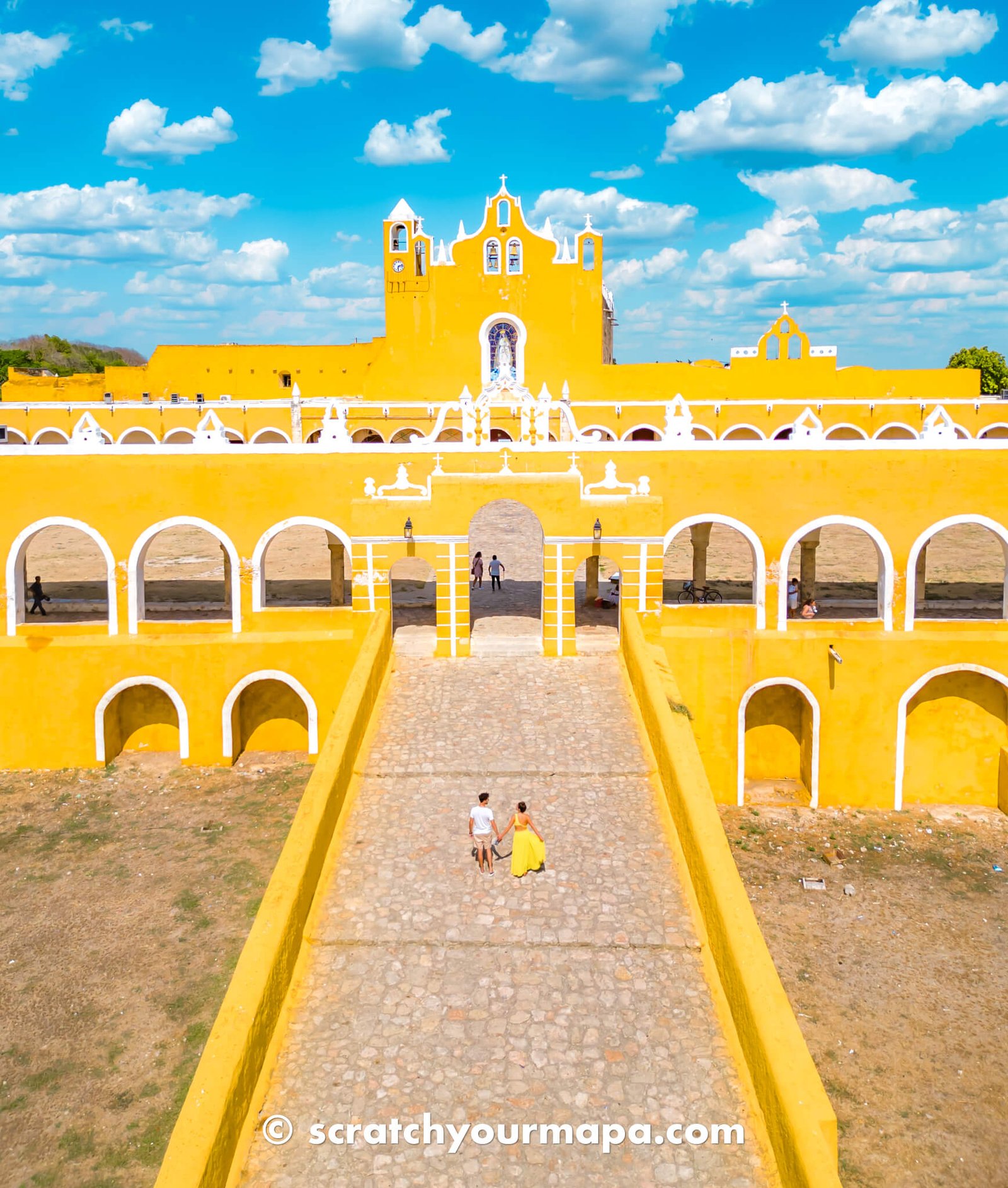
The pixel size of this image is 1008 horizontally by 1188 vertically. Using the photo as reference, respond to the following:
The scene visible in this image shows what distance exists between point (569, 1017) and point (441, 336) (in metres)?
24.5

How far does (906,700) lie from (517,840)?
27.4 feet

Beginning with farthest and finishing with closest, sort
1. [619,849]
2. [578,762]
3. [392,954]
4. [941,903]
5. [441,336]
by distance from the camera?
1. [441,336]
2. [941,903]
3. [578,762]
4. [619,849]
5. [392,954]

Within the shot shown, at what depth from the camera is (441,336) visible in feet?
92.5

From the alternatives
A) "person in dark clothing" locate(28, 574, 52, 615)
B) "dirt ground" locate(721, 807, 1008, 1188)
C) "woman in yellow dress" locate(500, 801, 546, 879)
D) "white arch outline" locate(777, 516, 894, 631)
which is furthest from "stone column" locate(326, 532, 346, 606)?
"woman in yellow dress" locate(500, 801, 546, 879)

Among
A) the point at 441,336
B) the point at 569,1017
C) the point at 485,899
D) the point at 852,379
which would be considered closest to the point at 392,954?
the point at 485,899

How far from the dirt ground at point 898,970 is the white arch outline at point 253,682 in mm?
6256

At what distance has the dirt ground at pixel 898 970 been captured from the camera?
7.71 metres

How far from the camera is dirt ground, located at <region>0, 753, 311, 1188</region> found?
7594 mm

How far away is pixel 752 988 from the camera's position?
600 cm

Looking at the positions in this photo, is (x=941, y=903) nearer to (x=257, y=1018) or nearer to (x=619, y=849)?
(x=619, y=849)

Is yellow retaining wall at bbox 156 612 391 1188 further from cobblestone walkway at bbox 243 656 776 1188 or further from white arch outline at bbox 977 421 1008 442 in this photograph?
white arch outline at bbox 977 421 1008 442

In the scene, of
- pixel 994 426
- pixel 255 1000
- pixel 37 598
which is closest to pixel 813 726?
pixel 255 1000

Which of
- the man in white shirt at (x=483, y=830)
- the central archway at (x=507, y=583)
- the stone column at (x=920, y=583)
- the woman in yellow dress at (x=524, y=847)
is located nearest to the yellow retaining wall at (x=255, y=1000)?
the man in white shirt at (x=483, y=830)

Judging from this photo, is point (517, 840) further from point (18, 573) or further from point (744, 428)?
point (744, 428)
